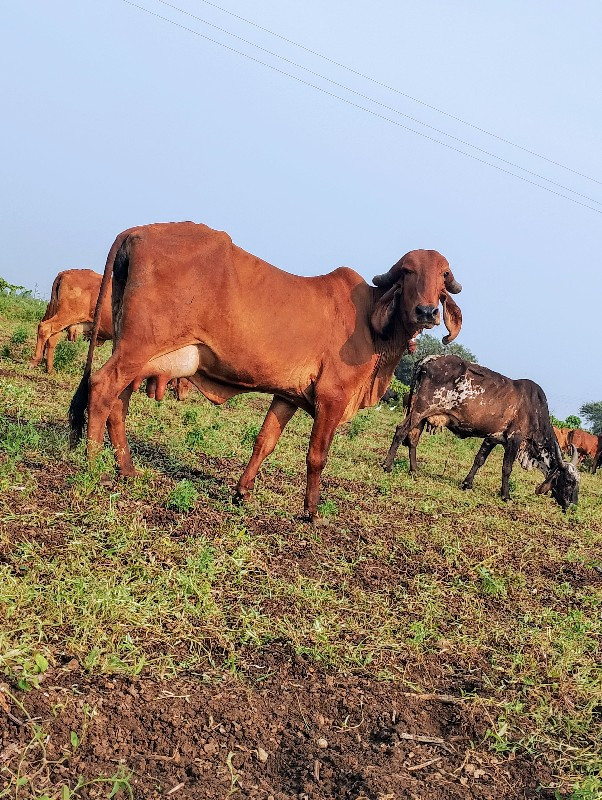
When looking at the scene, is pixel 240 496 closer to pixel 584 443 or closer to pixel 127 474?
pixel 127 474

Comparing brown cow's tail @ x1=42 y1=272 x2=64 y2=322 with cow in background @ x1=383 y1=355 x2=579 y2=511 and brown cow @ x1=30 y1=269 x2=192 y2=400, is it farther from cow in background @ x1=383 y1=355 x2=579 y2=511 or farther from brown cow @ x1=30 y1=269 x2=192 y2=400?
cow in background @ x1=383 y1=355 x2=579 y2=511

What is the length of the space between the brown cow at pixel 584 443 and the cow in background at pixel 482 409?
39.8 ft

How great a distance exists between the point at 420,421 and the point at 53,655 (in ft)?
31.8

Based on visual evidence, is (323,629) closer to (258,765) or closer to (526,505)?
(258,765)

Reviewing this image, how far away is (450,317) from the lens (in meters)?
7.64

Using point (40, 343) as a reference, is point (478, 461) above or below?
above

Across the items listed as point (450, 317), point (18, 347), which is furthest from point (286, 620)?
point (18, 347)

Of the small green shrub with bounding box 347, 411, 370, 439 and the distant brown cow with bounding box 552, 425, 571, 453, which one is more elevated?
the distant brown cow with bounding box 552, 425, 571, 453

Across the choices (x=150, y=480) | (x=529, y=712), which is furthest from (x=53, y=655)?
(x=150, y=480)

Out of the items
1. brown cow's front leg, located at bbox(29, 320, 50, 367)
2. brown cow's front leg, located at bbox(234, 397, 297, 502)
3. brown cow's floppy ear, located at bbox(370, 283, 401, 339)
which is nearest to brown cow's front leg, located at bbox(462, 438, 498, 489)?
brown cow's front leg, located at bbox(234, 397, 297, 502)

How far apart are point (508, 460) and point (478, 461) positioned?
46cm

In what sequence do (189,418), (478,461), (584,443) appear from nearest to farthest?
(189,418) < (478,461) < (584,443)

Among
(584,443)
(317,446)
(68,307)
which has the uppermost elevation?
(584,443)

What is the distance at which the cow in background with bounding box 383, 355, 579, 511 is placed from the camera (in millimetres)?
13172
